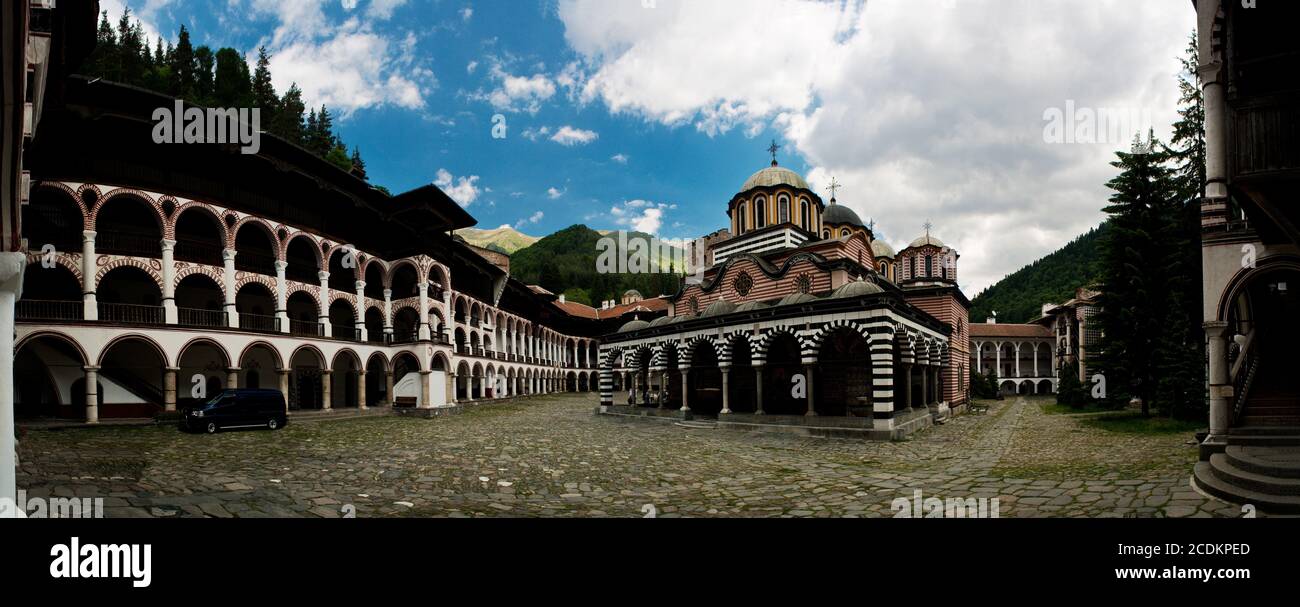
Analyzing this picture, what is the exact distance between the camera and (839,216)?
4016 cm

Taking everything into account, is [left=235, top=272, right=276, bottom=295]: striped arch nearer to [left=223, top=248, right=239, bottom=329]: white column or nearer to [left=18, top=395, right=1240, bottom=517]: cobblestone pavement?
[left=223, top=248, right=239, bottom=329]: white column

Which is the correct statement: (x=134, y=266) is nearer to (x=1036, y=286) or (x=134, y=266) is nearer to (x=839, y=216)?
(x=839, y=216)

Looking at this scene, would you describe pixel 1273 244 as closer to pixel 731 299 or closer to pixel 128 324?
pixel 731 299

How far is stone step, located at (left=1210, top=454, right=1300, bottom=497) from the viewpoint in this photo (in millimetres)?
6734

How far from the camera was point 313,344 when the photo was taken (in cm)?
2605

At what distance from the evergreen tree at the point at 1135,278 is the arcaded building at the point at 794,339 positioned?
5937 millimetres

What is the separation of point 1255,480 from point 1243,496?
39 cm

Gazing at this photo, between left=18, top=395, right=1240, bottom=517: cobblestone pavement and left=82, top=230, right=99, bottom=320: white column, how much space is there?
17.6 ft

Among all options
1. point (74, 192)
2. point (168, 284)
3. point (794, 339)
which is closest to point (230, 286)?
point (168, 284)

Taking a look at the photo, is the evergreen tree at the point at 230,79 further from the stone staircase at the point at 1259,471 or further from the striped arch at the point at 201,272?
the stone staircase at the point at 1259,471

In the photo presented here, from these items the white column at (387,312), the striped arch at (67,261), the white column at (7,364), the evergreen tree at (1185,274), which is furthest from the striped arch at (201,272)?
the evergreen tree at (1185,274)

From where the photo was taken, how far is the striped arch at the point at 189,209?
21469 mm

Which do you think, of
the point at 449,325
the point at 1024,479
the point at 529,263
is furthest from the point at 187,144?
the point at 529,263

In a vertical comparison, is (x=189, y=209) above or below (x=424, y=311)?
above
